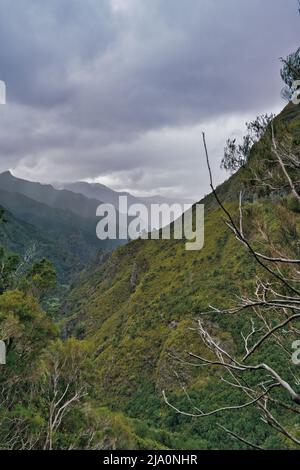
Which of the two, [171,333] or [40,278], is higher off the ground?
[40,278]

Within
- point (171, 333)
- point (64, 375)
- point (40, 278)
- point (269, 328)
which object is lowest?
point (171, 333)

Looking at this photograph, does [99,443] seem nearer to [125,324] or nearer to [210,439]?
[210,439]

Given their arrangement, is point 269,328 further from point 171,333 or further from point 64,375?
point 171,333

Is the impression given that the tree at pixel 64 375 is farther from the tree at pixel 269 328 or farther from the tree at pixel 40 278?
the tree at pixel 269 328

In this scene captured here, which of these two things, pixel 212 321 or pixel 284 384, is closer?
pixel 284 384

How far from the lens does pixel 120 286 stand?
2571 inches

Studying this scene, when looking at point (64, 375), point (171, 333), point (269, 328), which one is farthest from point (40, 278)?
point (171, 333)

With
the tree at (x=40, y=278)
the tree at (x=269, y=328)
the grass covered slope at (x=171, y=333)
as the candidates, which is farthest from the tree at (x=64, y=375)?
the tree at (x=269, y=328)

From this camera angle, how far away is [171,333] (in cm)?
3878

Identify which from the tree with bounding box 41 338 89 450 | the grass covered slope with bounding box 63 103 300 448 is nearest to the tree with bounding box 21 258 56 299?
the tree with bounding box 41 338 89 450

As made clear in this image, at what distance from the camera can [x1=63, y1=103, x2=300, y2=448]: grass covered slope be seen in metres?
27.5

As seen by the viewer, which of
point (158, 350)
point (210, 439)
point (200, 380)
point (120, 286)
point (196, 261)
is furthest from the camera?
point (120, 286)
